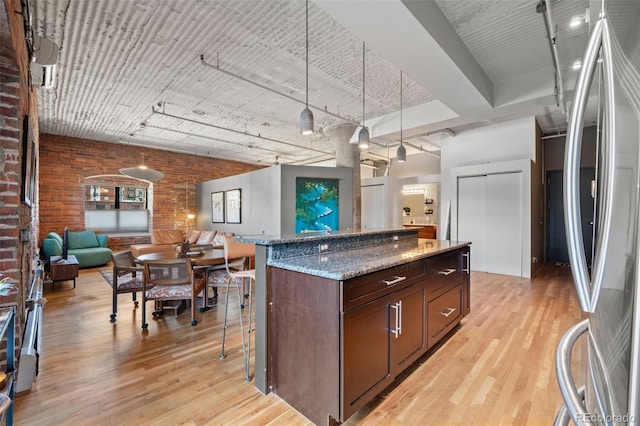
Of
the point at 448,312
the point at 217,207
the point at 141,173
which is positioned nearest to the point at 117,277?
the point at 141,173

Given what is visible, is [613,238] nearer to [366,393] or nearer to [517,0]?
[366,393]

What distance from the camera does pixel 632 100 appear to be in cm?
55

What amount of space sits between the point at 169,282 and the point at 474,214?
5.97m

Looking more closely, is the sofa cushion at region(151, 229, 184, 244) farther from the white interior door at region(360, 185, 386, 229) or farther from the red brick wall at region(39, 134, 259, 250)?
the white interior door at region(360, 185, 386, 229)

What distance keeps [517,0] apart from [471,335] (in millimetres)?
3374

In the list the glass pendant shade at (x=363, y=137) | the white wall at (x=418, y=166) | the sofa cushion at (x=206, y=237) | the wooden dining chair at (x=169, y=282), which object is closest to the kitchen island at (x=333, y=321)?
the wooden dining chair at (x=169, y=282)

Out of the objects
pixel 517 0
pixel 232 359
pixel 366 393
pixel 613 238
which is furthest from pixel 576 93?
pixel 517 0

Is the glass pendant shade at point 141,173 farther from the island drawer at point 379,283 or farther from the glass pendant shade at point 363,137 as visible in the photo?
the island drawer at point 379,283

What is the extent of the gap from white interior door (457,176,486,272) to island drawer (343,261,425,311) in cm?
472

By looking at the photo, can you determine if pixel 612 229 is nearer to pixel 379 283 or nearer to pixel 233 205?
pixel 379 283

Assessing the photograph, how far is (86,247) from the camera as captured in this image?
6969 mm

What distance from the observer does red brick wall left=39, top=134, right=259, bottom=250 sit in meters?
7.02

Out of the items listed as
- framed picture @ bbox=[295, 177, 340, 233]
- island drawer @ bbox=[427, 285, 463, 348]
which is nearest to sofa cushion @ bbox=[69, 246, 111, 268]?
framed picture @ bbox=[295, 177, 340, 233]

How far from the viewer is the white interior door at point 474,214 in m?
6.21
